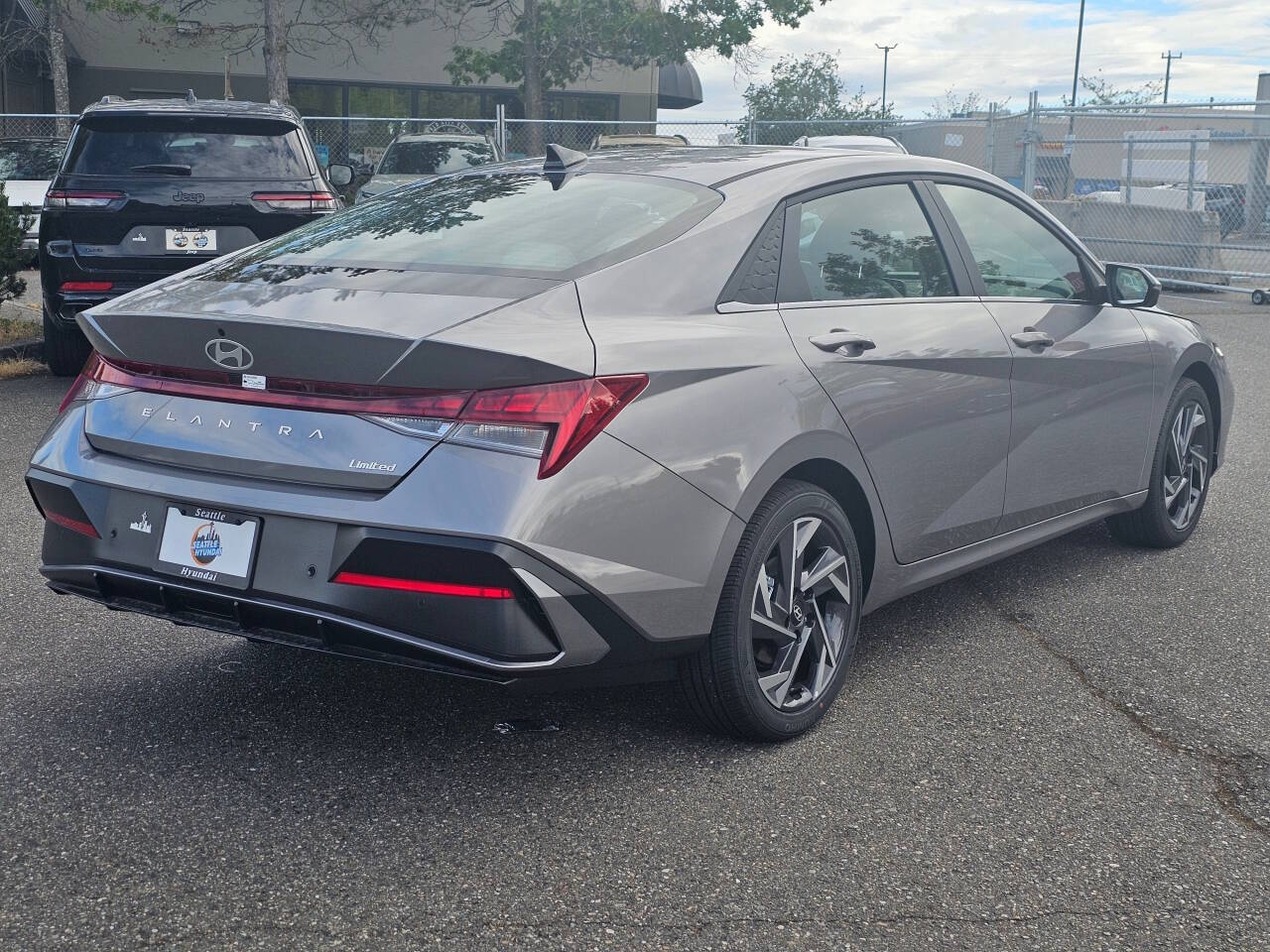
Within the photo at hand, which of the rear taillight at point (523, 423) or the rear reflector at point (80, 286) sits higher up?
the rear taillight at point (523, 423)

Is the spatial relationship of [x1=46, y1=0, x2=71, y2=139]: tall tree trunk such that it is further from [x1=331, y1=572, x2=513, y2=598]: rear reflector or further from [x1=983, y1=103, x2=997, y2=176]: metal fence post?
[x1=331, y1=572, x2=513, y2=598]: rear reflector

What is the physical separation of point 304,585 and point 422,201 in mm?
1549

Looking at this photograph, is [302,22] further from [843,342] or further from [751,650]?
[751,650]

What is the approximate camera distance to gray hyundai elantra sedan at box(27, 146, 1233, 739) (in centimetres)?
293

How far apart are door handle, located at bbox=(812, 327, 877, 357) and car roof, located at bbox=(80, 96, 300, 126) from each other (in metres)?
6.09

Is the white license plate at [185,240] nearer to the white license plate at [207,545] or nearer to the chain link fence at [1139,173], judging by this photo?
the white license plate at [207,545]

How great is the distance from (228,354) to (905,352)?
1905 mm

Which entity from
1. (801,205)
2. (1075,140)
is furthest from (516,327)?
(1075,140)

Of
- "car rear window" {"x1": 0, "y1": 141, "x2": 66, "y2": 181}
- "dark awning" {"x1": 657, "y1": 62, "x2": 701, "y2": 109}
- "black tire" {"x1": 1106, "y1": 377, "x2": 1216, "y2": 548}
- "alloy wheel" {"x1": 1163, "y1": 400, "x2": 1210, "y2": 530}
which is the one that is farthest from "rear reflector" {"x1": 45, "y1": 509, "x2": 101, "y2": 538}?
"dark awning" {"x1": 657, "y1": 62, "x2": 701, "y2": 109}

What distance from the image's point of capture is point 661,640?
10.5 feet

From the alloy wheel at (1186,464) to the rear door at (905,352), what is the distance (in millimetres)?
1458

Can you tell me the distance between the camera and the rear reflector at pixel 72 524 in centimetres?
328

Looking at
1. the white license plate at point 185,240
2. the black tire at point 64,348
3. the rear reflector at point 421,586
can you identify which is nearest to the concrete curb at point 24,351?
the black tire at point 64,348

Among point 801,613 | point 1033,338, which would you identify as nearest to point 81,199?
point 1033,338
